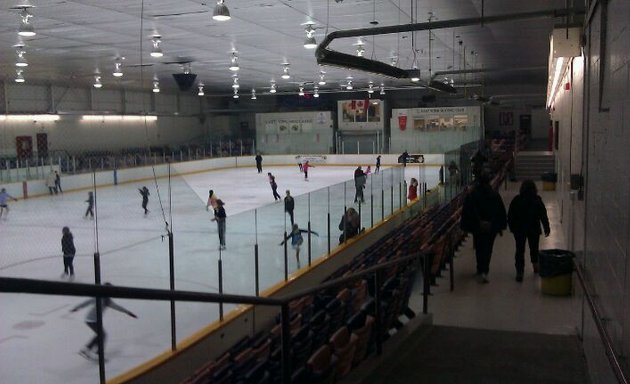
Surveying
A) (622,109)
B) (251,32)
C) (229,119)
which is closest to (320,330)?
(622,109)

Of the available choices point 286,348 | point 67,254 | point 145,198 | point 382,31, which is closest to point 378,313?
point 286,348

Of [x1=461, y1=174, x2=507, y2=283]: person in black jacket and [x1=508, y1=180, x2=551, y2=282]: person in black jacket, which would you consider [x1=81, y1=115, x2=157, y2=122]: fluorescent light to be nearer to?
[x1=461, y1=174, x2=507, y2=283]: person in black jacket

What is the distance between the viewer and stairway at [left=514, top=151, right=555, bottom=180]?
66.0 ft

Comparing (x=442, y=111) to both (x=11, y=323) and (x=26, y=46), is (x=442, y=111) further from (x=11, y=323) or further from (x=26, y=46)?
(x=11, y=323)

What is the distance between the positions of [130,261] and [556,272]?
519 cm

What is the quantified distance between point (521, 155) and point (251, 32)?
11.0 meters

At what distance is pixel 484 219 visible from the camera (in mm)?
6984

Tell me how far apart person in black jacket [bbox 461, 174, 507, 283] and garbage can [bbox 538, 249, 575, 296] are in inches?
28.5

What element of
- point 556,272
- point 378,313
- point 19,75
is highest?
point 19,75

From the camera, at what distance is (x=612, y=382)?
273 cm

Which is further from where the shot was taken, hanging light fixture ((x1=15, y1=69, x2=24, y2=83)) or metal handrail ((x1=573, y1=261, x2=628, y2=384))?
hanging light fixture ((x1=15, y1=69, x2=24, y2=83))

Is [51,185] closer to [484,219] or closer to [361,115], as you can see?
[484,219]

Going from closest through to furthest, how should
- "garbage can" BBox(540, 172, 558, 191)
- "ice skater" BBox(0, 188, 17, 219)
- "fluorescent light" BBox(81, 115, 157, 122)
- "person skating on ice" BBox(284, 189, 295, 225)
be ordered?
"person skating on ice" BBox(284, 189, 295, 225)
"ice skater" BBox(0, 188, 17, 219)
"garbage can" BBox(540, 172, 558, 191)
"fluorescent light" BBox(81, 115, 157, 122)

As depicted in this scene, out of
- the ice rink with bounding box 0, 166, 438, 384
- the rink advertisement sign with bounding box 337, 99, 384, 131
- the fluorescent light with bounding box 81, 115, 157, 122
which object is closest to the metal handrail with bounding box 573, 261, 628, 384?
the ice rink with bounding box 0, 166, 438, 384
